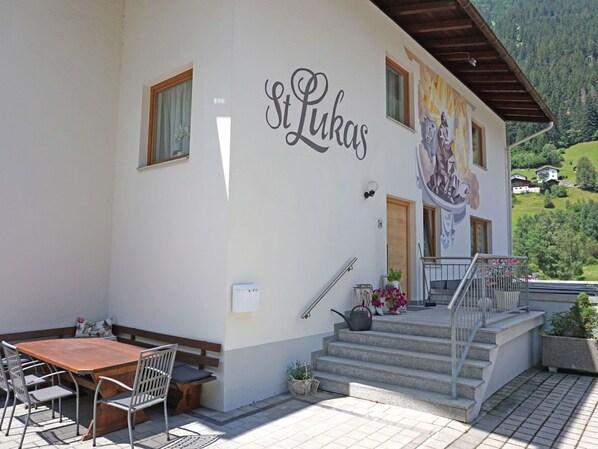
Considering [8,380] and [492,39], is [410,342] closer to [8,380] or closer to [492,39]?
[8,380]

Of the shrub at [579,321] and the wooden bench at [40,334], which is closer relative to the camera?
the wooden bench at [40,334]

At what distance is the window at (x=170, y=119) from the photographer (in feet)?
20.3

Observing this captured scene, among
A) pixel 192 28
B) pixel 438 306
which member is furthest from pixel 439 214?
pixel 192 28

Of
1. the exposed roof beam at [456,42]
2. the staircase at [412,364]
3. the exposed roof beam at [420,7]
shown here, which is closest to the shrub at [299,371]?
the staircase at [412,364]

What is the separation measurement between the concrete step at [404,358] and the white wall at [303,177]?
0.42 metres

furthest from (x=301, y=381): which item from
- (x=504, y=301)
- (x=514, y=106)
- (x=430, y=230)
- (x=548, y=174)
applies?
(x=548, y=174)

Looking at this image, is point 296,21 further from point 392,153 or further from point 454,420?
point 454,420

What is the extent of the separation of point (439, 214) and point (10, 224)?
7.99 m

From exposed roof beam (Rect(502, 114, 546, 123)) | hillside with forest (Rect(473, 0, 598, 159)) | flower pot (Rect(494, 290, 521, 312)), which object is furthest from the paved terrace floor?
hillside with forest (Rect(473, 0, 598, 159))

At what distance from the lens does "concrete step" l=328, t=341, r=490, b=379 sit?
199 inches

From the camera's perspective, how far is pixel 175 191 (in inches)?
233

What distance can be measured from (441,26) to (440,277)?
5.07m

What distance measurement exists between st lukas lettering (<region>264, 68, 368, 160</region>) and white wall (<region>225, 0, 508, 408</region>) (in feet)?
0.22

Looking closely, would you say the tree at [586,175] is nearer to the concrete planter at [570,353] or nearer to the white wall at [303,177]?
the white wall at [303,177]
